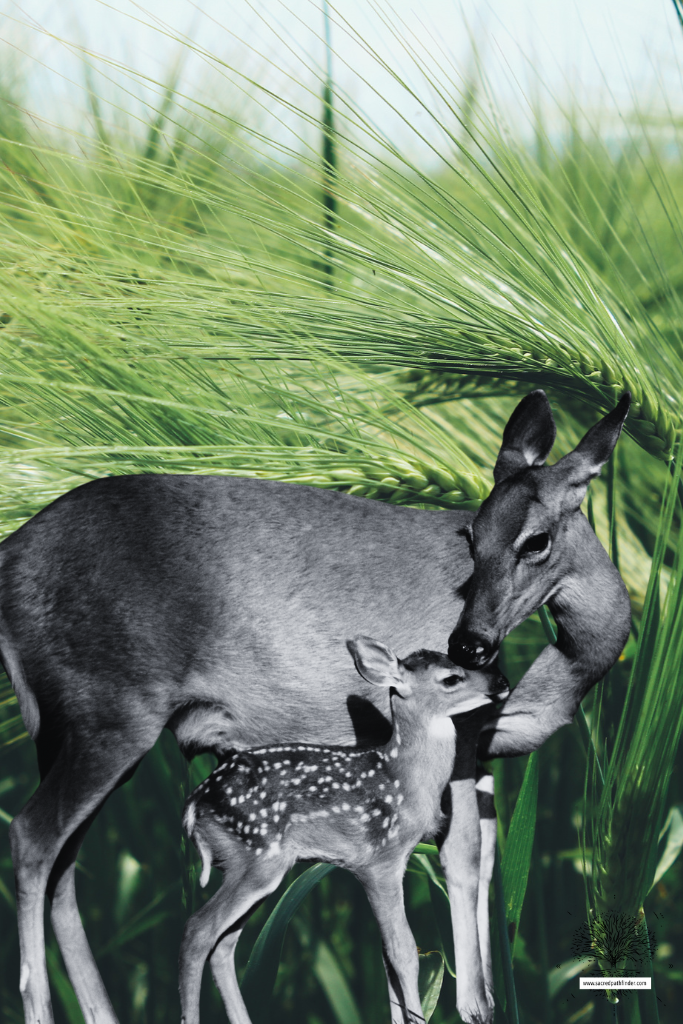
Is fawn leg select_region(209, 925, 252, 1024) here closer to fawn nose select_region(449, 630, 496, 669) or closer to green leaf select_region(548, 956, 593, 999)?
fawn nose select_region(449, 630, 496, 669)

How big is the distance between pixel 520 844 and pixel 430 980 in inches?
7.8

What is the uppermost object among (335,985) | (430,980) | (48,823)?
(48,823)

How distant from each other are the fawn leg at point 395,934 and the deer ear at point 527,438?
1.44 feet

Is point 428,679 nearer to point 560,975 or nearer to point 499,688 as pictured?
point 499,688

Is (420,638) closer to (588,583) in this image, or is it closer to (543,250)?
(588,583)

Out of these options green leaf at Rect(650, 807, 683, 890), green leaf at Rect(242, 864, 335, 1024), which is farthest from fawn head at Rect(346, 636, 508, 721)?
green leaf at Rect(650, 807, 683, 890)

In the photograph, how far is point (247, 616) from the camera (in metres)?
0.94

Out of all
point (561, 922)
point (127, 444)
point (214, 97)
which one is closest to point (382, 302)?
point (127, 444)

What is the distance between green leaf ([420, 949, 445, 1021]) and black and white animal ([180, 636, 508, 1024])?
0.38 ft

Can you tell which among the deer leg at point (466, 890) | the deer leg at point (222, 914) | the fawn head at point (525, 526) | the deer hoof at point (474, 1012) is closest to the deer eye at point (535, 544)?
the fawn head at point (525, 526)

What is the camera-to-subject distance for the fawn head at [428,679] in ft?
2.84

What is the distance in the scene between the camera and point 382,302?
3.53 feet

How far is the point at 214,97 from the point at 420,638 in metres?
0.94

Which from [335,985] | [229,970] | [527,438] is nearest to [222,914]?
[229,970]
